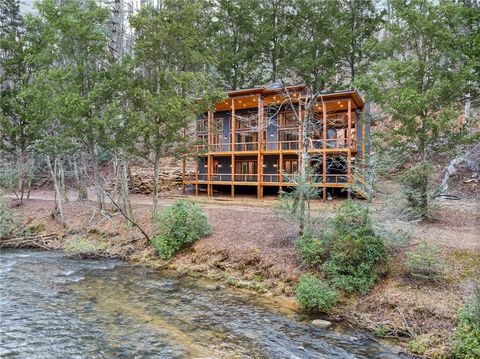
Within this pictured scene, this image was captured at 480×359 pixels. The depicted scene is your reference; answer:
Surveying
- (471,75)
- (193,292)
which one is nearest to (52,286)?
(193,292)

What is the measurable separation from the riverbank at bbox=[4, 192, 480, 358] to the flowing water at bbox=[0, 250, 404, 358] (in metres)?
0.80

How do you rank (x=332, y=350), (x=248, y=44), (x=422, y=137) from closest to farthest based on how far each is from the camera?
(x=332, y=350)
(x=422, y=137)
(x=248, y=44)

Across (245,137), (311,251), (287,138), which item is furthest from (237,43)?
(311,251)

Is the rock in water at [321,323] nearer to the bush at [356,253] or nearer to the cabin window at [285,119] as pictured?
the bush at [356,253]

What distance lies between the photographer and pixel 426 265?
858 centimetres

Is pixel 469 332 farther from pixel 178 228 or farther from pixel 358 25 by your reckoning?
pixel 358 25

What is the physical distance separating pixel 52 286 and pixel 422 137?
1409cm

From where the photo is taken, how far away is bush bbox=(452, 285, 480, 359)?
6.36 m

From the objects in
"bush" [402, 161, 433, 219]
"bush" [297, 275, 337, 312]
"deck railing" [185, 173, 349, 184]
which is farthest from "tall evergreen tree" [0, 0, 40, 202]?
→ "bush" [402, 161, 433, 219]

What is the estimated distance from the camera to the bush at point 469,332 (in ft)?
20.9

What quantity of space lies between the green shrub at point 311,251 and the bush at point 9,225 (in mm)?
14045

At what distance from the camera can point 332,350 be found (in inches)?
273

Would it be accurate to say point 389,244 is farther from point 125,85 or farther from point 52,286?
point 125,85

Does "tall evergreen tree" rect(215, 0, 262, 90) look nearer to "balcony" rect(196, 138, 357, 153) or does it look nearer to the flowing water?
"balcony" rect(196, 138, 357, 153)
